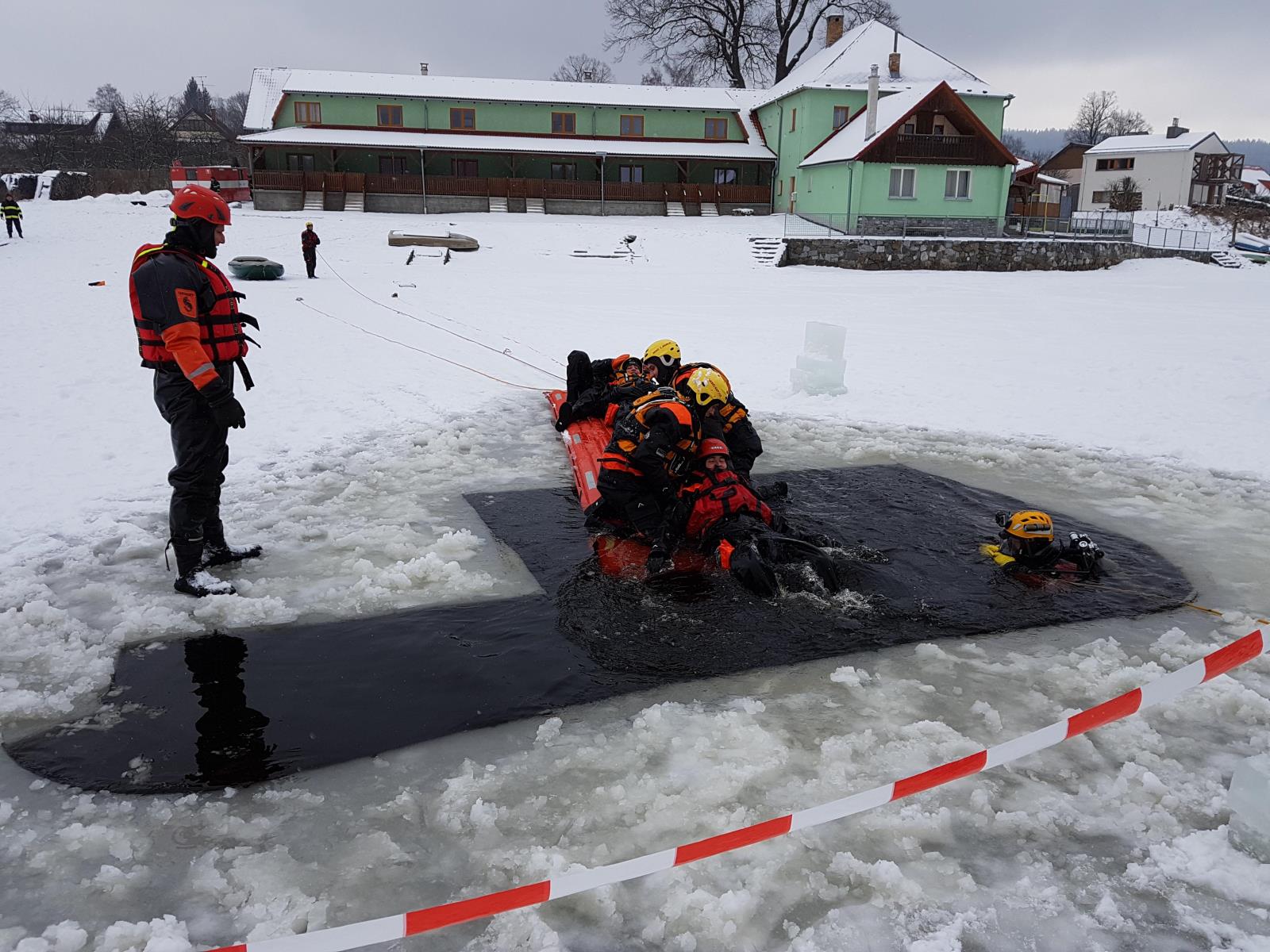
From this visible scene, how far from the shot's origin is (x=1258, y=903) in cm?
282

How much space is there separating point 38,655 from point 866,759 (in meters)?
4.05

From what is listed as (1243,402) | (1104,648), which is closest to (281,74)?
(1243,402)

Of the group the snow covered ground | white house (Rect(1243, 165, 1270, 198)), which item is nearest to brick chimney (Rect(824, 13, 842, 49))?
the snow covered ground

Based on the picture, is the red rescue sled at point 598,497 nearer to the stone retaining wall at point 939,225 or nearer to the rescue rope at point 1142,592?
the rescue rope at point 1142,592

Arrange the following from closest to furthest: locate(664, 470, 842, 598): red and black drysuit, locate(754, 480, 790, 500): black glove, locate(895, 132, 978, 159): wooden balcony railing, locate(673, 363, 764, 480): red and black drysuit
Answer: locate(664, 470, 842, 598): red and black drysuit
locate(673, 363, 764, 480): red and black drysuit
locate(754, 480, 790, 500): black glove
locate(895, 132, 978, 159): wooden balcony railing

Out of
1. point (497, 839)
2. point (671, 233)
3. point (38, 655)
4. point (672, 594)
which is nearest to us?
point (497, 839)

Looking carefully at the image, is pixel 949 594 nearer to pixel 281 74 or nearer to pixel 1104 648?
pixel 1104 648

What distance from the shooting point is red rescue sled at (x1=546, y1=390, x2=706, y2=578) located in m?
5.63

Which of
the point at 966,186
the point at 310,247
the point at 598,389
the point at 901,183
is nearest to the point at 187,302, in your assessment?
the point at 598,389

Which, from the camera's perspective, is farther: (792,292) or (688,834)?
(792,292)

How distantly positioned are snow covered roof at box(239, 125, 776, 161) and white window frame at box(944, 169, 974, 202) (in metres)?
8.76

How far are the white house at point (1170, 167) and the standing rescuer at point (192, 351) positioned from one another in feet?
205

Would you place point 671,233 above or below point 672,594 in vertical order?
above

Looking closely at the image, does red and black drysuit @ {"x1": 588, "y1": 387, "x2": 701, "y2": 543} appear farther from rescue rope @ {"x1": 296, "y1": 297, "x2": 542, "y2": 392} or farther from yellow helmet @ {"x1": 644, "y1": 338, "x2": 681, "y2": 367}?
rescue rope @ {"x1": 296, "y1": 297, "x2": 542, "y2": 392}
